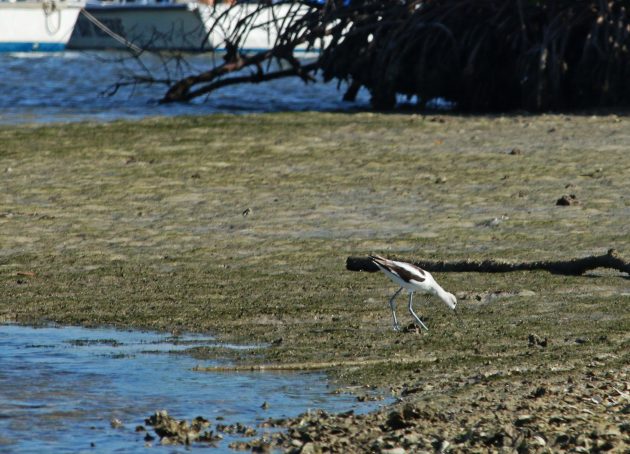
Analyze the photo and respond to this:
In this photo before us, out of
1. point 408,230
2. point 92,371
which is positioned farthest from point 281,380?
point 408,230

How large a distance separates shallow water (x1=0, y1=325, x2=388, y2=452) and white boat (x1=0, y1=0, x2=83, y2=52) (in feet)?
197

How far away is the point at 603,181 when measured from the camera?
1394 cm

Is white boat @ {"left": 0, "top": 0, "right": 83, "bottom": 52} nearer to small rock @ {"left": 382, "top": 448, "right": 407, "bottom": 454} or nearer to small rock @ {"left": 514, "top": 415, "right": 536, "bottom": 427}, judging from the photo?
small rock @ {"left": 514, "top": 415, "right": 536, "bottom": 427}

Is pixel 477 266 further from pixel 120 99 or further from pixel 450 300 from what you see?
pixel 120 99

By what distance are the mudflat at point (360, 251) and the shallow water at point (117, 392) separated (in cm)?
28

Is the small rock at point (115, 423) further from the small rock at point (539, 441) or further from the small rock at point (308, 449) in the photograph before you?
the small rock at point (539, 441)

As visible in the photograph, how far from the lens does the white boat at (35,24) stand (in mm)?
67562

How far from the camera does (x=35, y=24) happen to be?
6962cm

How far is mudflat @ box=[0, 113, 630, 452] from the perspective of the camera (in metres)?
6.76

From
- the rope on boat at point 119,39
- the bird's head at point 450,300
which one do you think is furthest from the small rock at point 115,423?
the rope on boat at point 119,39

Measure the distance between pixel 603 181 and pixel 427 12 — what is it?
30.0ft

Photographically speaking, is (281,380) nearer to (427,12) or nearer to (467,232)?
(467,232)

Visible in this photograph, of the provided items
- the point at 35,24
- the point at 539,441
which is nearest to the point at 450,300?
the point at 539,441

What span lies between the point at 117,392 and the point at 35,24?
65080mm
